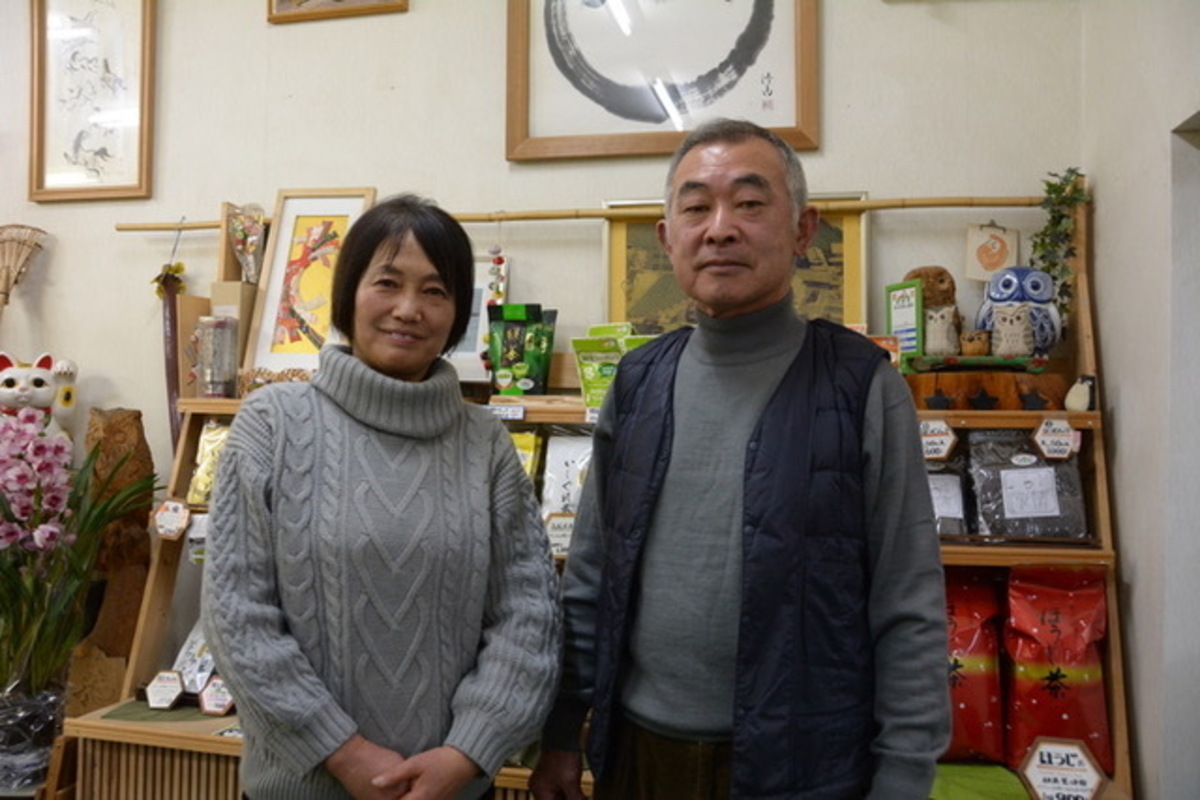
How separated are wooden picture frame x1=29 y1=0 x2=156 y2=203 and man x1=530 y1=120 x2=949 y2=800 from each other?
234 centimetres

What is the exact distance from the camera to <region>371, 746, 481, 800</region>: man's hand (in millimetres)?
1053

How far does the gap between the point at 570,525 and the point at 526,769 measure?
1.86 ft

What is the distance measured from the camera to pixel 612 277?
2.35m

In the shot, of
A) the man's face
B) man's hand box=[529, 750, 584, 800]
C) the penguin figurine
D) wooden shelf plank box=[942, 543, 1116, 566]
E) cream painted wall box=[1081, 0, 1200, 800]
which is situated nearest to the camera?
the man's face

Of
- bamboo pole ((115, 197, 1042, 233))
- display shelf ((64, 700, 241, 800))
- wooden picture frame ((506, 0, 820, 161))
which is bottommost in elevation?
display shelf ((64, 700, 241, 800))

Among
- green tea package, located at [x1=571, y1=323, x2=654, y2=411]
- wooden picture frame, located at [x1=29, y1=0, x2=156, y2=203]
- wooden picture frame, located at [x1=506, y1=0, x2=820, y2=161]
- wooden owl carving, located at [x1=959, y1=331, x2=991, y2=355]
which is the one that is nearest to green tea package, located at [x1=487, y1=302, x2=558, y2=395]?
green tea package, located at [x1=571, y1=323, x2=654, y2=411]

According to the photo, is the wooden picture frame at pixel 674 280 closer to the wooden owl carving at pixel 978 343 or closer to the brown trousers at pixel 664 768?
the wooden owl carving at pixel 978 343

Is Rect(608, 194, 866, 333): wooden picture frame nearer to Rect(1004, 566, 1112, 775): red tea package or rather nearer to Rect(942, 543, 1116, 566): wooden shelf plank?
Rect(942, 543, 1116, 566): wooden shelf plank

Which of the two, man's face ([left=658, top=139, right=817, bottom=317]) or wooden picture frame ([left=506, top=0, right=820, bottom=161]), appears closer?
man's face ([left=658, top=139, right=817, bottom=317])

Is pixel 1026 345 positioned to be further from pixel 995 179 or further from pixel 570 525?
pixel 570 525

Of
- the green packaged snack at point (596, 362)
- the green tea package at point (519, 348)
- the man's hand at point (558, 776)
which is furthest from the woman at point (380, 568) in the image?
the green tea package at point (519, 348)

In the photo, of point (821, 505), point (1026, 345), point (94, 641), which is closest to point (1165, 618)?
point (1026, 345)

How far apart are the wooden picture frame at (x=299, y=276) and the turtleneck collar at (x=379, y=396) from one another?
4.31ft

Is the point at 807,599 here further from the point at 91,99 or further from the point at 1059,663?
the point at 91,99
